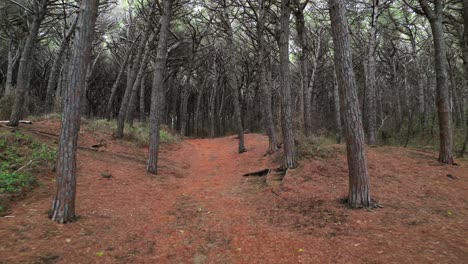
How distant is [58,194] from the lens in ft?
15.9

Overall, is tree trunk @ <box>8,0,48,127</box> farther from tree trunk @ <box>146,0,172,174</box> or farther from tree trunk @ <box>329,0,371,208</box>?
tree trunk @ <box>329,0,371,208</box>

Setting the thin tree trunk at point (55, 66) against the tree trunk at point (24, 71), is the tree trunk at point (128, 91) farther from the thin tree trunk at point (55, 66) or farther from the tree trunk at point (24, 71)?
the tree trunk at point (24, 71)

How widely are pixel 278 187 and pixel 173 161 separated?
256 inches

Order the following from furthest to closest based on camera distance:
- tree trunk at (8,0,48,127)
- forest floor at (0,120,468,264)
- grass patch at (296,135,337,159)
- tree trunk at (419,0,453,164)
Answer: grass patch at (296,135,337,159) → tree trunk at (8,0,48,127) → tree trunk at (419,0,453,164) → forest floor at (0,120,468,264)

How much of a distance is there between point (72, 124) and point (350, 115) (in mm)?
4947

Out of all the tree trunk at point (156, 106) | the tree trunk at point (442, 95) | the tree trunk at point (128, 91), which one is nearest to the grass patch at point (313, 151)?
the tree trunk at point (442, 95)

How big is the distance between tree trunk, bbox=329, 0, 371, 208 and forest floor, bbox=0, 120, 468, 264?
1.35ft

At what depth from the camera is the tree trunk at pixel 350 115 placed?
5648 mm

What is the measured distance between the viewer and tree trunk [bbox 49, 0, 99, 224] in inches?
190

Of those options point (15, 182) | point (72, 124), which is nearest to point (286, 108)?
point (72, 124)

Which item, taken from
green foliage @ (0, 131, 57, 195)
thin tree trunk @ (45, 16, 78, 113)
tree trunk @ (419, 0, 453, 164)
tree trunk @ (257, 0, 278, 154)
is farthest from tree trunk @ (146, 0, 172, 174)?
tree trunk @ (419, 0, 453, 164)

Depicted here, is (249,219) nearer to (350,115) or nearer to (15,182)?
(350,115)

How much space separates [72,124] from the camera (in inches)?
195

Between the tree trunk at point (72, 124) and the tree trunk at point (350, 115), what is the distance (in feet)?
14.7
